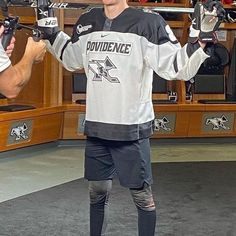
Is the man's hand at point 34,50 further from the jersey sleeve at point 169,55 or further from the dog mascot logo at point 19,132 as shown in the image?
the dog mascot logo at point 19,132

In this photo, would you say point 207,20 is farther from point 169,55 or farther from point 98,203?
point 98,203

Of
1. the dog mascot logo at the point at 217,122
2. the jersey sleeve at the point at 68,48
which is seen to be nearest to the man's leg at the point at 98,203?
the jersey sleeve at the point at 68,48

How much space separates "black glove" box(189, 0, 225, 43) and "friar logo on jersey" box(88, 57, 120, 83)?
0.44 m

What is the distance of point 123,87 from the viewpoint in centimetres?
301

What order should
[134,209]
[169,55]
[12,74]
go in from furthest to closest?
[134,209] < [169,55] < [12,74]

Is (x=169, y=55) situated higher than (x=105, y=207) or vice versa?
(x=169, y=55)

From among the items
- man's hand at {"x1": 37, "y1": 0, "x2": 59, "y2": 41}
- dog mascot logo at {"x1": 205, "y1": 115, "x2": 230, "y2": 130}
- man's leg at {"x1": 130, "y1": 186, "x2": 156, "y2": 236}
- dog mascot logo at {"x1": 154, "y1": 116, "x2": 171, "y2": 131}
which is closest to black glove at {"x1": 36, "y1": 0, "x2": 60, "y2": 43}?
man's hand at {"x1": 37, "y1": 0, "x2": 59, "y2": 41}

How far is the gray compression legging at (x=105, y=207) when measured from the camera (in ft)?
10.1

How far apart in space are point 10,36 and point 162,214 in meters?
2.06

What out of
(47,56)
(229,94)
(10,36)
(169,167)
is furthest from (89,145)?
(229,94)

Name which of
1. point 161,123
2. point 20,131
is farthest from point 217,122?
point 20,131

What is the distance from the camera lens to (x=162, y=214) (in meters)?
4.27

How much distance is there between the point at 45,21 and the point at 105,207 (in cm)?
104

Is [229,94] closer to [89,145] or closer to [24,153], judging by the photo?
[24,153]
